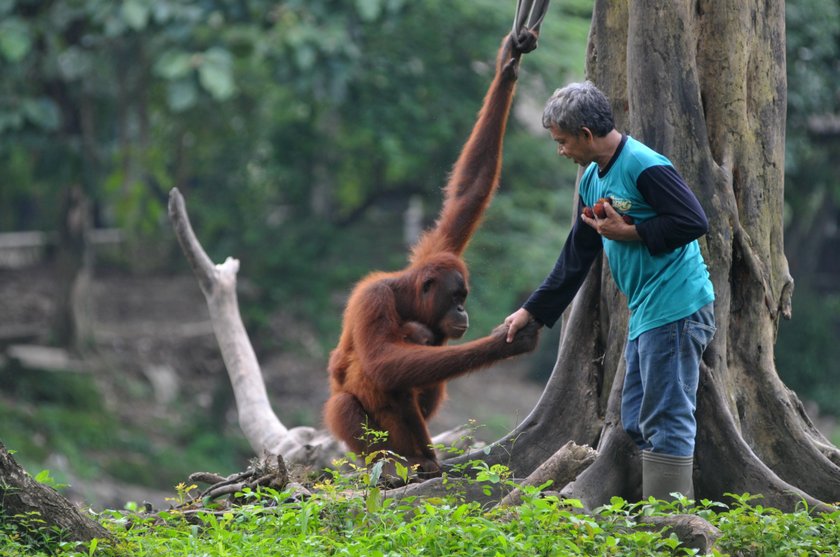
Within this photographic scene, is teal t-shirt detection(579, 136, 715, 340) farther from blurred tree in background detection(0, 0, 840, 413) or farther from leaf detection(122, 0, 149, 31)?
leaf detection(122, 0, 149, 31)

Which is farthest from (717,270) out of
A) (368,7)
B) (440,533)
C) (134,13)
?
(134,13)

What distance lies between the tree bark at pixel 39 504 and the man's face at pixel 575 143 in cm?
226

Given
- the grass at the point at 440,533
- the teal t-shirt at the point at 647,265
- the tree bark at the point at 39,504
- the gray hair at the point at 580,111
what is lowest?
the grass at the point at 440,533

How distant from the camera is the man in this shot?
414 centimetres

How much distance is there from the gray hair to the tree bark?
90.5 inches

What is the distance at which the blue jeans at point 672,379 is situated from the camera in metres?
4.27

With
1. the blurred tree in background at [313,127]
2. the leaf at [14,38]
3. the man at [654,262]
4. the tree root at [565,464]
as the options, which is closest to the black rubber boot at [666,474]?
the man at [654,262]

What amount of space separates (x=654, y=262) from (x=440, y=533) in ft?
4.39

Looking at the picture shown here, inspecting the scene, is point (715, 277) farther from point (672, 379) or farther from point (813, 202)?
point (813, 202)

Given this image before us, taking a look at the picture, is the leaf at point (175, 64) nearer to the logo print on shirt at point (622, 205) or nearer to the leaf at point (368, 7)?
the leaf at point (368, 7)

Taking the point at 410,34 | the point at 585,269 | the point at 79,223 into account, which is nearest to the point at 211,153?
the point at 79,223

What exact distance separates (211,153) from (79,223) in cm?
215

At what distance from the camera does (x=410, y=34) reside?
13.4 meters

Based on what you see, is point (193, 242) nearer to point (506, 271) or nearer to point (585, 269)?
point (585, 269)
